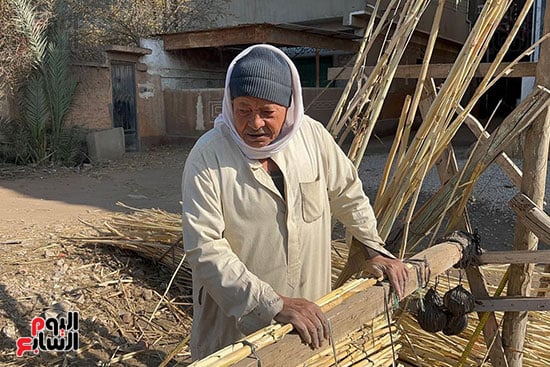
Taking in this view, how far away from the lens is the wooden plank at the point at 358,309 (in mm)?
1057

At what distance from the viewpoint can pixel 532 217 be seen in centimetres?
186

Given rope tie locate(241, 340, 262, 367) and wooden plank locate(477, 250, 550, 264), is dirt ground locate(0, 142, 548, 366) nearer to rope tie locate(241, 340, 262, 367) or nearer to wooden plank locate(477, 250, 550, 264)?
wooden plank locate(477, 250, 550, 264)

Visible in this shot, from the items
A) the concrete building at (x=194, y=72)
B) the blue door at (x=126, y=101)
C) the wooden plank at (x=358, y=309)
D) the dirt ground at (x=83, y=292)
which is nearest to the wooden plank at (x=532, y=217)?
the wooden plank at (x=358, y=309)

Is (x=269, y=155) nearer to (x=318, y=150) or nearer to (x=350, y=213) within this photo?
(x=318, y=150)

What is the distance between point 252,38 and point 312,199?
8.39 meters

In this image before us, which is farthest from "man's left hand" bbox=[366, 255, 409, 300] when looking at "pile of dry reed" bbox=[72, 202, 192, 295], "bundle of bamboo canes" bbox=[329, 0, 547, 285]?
"pile of dry reed" bbox=[72, 202, 192, 295]

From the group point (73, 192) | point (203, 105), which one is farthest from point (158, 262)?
point (203, 105)

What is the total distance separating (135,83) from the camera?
982cm

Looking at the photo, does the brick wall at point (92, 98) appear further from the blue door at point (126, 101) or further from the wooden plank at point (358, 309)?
the wooden plank at point (358, 309)

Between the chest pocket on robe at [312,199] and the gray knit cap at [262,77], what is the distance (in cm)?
25

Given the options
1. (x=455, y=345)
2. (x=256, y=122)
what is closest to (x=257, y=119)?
(x=256, y=122)

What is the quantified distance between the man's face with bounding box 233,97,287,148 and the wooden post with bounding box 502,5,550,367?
1.15 m

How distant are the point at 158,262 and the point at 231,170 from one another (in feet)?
7.49

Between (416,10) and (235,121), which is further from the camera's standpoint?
(416,10)
